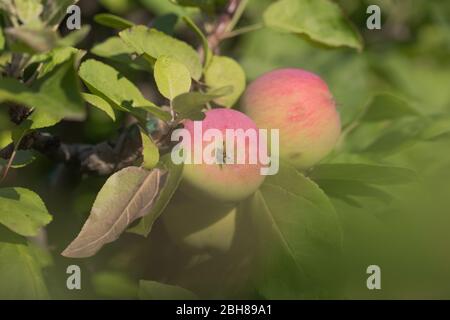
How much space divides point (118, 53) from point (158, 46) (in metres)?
0.14

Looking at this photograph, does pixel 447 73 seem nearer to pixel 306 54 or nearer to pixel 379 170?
pixel 306 54

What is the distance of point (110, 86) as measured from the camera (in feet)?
2.59

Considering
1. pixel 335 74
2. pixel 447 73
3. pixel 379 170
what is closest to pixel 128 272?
pixel 379 170

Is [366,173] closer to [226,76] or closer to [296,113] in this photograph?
[296,113]

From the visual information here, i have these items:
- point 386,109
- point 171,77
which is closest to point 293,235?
point 171,77

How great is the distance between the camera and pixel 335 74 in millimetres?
1608

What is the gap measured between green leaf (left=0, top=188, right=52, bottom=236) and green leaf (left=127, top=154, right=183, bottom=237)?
103mm

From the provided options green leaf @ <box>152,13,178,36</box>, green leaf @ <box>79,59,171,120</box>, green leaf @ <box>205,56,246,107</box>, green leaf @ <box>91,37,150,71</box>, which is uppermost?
green leaf @ <box>152,13,178,36</box>

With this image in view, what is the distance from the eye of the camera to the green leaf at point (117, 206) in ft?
2.37

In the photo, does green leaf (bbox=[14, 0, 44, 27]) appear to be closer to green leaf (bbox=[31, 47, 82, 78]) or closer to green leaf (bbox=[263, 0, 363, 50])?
green leaf (bbox=[31, 47, 82, 78])

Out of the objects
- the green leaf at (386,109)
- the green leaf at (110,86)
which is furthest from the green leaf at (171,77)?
the green leaf at (386,109)

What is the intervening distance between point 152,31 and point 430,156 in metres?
0.59

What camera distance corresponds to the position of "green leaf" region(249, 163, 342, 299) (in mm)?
785

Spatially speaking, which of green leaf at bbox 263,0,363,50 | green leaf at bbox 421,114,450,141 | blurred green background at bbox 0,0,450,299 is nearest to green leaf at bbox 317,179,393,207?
blurred green background at bbox 0,0,450,299
